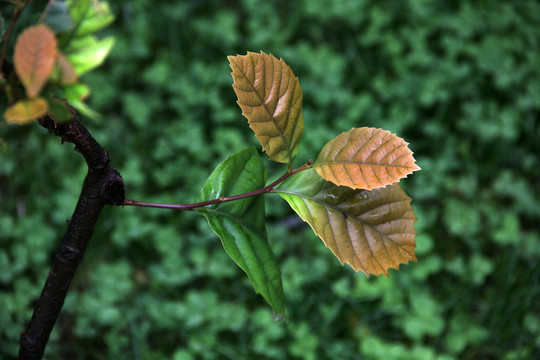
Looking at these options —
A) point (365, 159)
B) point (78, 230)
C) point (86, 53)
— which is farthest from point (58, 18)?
point (365, 159)

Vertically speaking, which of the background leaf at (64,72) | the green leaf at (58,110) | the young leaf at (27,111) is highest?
the background leaf at (64,72)

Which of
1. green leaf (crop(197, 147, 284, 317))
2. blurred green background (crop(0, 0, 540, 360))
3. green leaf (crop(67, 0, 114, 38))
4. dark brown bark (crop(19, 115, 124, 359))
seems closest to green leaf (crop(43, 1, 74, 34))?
green leaf (crop(67, 0, 114, 38))

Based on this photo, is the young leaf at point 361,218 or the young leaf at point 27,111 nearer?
the young leaf at point 27,111

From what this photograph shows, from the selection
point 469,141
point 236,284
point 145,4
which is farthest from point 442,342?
point 145,4

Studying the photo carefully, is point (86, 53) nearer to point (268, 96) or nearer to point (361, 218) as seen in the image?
point (268, 96)

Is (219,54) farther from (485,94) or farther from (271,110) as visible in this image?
(271,110)

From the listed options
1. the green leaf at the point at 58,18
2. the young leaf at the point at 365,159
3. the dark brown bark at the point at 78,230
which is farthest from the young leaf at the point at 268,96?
the green leaf at the point at 58,18

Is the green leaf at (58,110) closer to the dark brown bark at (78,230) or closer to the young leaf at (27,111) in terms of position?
the young leaf at (27,111)
